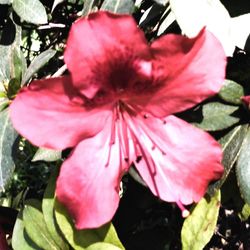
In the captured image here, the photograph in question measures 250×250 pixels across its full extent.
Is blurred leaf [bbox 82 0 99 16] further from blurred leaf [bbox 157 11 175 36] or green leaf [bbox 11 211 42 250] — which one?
green leaf [bbox 11 211 42 250]

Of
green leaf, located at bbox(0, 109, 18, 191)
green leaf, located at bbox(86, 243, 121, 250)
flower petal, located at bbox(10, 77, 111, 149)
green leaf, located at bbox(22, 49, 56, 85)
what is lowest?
green leaf, located at bbox(86, 243, 121, 250)

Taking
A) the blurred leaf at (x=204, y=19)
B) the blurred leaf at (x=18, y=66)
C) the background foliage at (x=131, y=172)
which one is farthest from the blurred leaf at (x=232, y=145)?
the blurred leaf at (x=18, y=66)

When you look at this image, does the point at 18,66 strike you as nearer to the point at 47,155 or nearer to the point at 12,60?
the point at 12,60

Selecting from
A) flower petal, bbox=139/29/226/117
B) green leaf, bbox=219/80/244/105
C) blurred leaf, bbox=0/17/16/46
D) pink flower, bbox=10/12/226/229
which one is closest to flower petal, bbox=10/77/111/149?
pink flower, bbox=10/12/226/229

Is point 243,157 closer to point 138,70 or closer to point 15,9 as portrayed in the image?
point 138,70

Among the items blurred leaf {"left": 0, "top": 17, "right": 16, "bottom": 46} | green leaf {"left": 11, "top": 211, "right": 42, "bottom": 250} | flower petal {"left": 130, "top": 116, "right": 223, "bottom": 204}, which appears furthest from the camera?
blurred leaf {"left": 0, "top": 17, "right": 16, "bottom": 46}

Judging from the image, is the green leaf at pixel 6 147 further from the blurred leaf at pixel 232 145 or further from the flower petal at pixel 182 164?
the blurred leaf at pixel 232 145

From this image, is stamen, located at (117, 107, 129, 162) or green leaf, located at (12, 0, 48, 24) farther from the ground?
green leaf, located at (12, 0, 48, 24)
